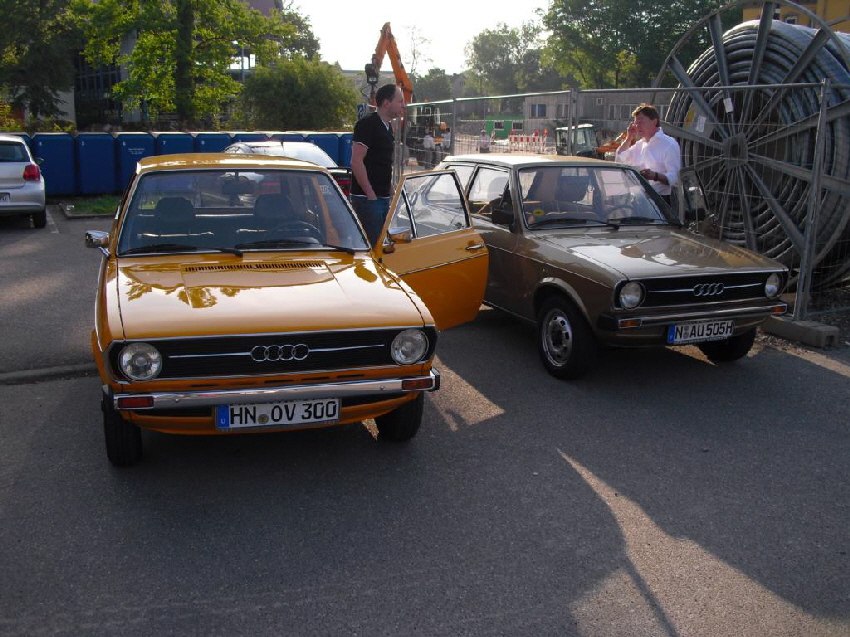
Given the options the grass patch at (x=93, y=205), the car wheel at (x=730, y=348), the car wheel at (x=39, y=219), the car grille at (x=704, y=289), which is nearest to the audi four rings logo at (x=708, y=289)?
the car grille at (x=704, y=289)

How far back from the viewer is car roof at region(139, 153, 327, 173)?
5.59 m

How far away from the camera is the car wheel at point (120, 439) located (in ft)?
14.5

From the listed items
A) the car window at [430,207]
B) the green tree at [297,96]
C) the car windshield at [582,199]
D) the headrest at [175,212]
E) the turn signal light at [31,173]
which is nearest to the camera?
the headrest at [175,212]

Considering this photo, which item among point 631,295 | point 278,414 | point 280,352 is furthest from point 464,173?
point 278,414

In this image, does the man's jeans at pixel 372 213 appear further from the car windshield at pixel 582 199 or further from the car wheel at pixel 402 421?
the car wheel at pixel 402 421

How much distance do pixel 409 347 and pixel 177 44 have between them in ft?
96.7

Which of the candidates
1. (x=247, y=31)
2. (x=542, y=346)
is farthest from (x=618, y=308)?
(x=247, y=31)

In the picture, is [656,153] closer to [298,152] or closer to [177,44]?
[298,152]

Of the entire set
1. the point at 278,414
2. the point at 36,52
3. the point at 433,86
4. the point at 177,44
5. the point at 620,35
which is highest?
the point at 620,35

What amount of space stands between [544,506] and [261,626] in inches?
66.2

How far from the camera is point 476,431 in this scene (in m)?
5.39

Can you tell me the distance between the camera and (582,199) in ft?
24.1

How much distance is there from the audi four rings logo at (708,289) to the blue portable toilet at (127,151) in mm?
16237

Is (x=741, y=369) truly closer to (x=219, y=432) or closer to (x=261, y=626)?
(x=219, y=432)
